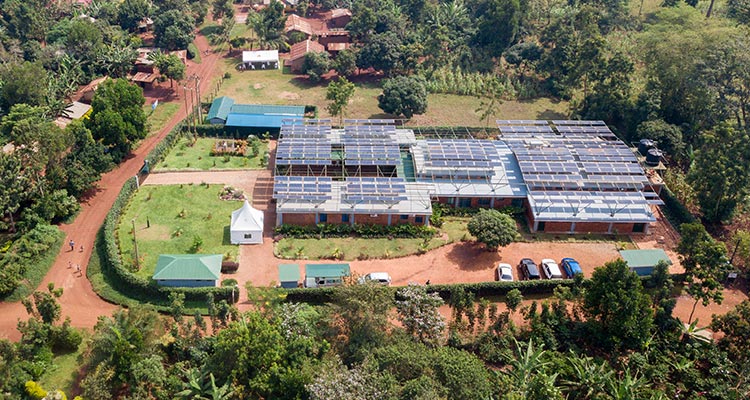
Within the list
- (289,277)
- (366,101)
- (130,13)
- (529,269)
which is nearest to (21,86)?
(130,13)

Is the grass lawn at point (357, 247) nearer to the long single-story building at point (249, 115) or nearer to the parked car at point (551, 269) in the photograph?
the parked car at point (551, 269)

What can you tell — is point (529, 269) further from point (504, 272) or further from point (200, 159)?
point (200, 159)

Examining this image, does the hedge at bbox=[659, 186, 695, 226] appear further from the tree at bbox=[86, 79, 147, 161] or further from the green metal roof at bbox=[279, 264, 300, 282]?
the tree at bbox=[86, 79, 147, 161]

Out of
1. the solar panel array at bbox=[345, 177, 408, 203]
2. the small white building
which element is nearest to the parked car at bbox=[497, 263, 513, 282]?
the solar panel array at bbox=[345, 177, 408, 203]

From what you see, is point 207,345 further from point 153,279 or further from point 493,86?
point 493,86

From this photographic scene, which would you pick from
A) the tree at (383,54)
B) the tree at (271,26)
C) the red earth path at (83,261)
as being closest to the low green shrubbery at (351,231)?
the red earth path at (83,261)
